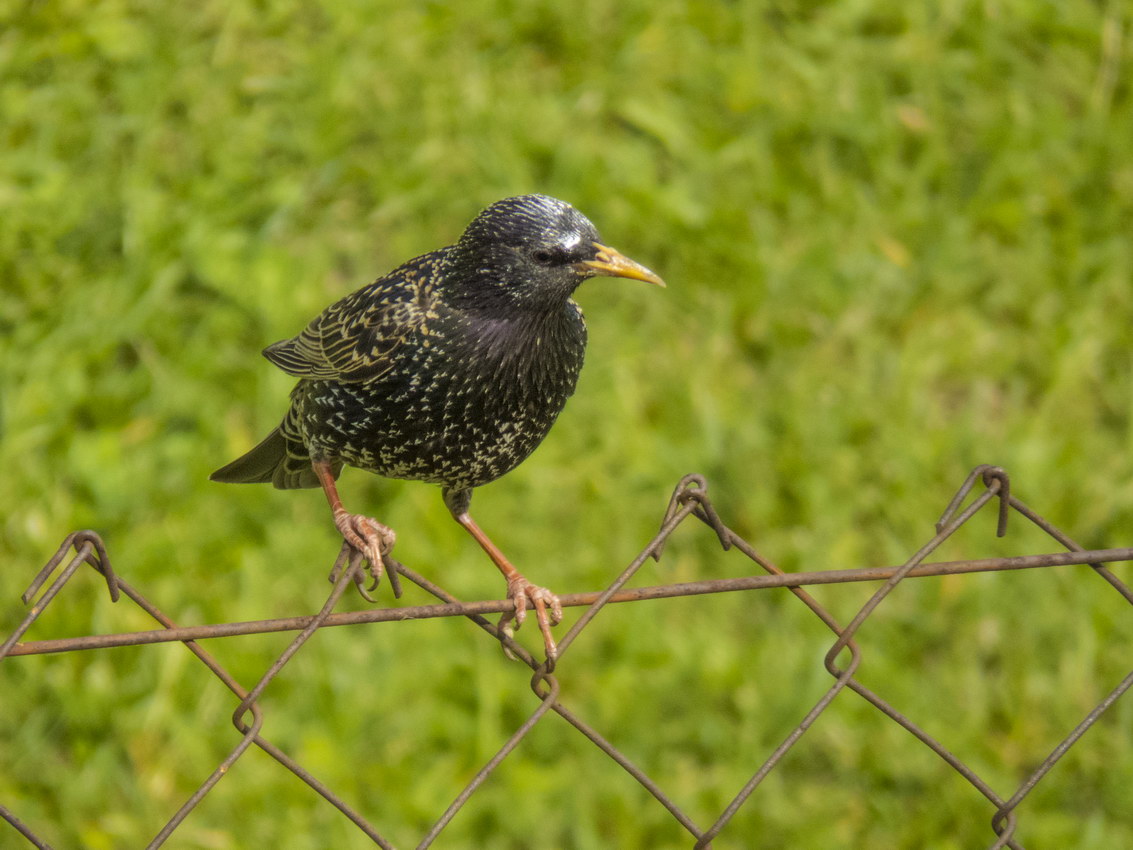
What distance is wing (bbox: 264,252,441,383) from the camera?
2.90 meters

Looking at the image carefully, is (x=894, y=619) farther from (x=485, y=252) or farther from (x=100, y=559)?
(x=100, y=559)

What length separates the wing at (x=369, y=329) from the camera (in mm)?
2898

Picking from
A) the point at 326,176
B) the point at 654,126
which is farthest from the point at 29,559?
the point at 654,126

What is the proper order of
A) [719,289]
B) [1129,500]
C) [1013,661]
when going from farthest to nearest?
1. [719,289]
2. [1129,500]
3. [1013,661]

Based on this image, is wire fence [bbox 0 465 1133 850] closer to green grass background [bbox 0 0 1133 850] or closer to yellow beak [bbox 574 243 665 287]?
yellow beak [bbox 574 243 665 287]

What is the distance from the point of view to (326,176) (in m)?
5.12

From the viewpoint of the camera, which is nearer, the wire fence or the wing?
the wire fence

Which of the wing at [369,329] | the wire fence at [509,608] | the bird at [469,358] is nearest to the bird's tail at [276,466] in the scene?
the wing at [369,329]

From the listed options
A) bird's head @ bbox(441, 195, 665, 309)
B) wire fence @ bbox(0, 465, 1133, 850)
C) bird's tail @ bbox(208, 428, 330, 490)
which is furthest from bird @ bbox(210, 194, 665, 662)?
wire fence @ bbox(0, 465, 1133, 850)

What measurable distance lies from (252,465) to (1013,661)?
2535mm

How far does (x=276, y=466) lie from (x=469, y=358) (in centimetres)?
94

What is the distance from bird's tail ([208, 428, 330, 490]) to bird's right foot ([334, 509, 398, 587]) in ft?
1.81

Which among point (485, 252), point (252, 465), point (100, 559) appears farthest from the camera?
point (252, 465)

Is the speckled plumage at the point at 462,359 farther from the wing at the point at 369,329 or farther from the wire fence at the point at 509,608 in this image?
the wire fence at the point at 509,608
